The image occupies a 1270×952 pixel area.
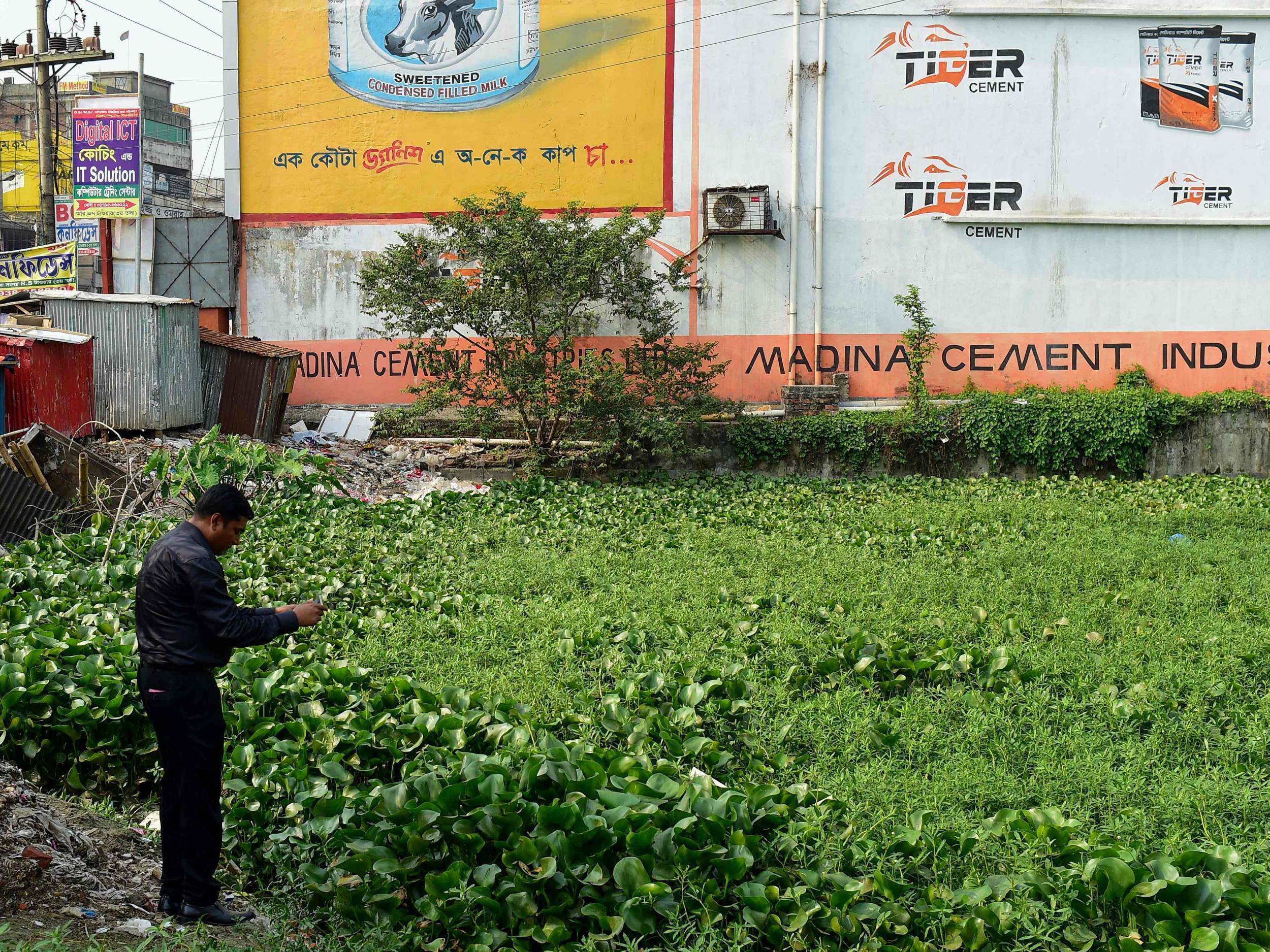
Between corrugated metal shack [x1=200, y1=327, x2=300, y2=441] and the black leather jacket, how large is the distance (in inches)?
449

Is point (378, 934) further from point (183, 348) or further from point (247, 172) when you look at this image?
point (247, 172)

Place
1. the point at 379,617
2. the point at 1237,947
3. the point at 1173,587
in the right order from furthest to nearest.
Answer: the point at 1173,587
the point at 379,617
the point at 1237,947

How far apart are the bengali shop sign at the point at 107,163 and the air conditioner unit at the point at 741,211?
31.8ft

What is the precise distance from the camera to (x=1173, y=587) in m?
8.09

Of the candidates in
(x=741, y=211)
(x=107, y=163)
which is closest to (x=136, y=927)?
(x=741, y=211)

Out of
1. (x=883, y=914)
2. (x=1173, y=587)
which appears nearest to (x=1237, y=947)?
(x=883, y=914)

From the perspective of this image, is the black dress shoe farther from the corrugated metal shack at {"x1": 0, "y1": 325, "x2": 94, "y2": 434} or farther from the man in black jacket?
the corrugated metal shack at {"x1": 0, "y1": 325, "x2": 94, "y2": 434}

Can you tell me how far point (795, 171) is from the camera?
1738 centimetres

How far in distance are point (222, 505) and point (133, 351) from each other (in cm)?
1096

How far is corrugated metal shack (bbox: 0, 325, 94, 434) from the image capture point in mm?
12242

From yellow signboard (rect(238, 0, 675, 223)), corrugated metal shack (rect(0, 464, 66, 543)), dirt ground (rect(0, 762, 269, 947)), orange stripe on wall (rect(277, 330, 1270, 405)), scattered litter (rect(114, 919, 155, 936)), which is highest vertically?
yellow signboard (rect(238, 0, 675, 223))

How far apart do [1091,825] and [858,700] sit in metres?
1.56

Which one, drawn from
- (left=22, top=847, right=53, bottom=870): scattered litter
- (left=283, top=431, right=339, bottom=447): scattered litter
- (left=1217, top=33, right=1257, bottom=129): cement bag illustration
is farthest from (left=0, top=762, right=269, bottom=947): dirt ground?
(left=1217, top=33, right=1257, bottom=129): cement bag illustration

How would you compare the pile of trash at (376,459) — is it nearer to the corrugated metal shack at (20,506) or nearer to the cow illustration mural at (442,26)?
the corrugated metal shack at (20,506)
